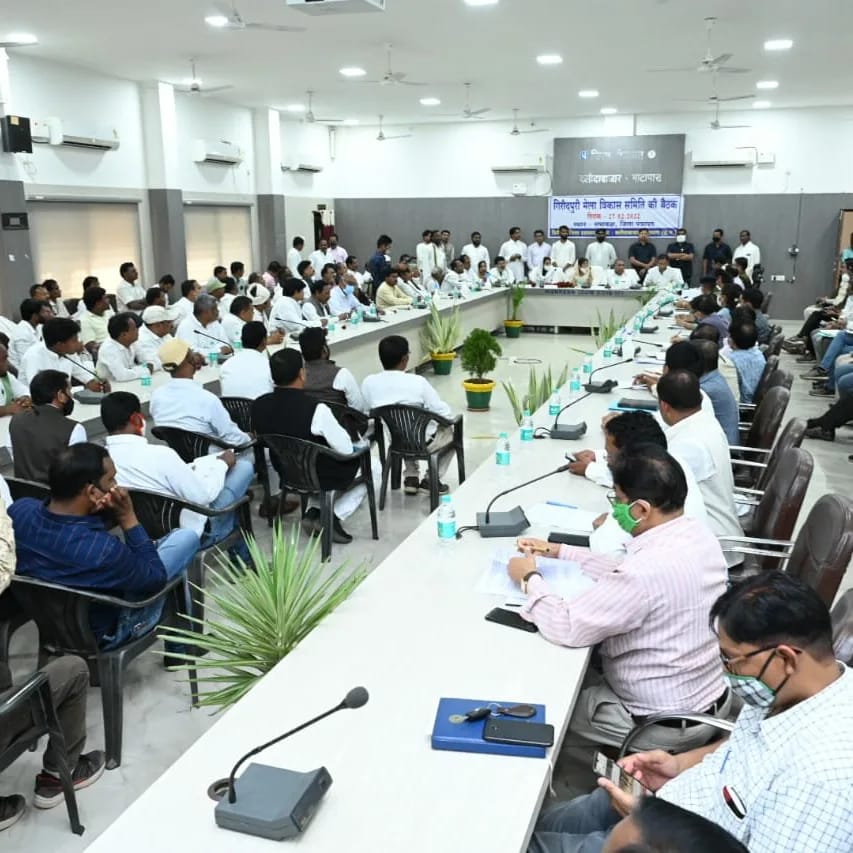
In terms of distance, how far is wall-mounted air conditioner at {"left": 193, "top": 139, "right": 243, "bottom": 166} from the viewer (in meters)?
11.3

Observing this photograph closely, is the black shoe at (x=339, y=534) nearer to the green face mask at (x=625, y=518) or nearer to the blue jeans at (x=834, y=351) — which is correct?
the green face mask at (x=625, y=518)

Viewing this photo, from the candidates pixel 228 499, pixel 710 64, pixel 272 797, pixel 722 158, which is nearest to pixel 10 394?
pixel 228 499

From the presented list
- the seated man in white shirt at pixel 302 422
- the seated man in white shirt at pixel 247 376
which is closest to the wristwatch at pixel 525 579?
the seated man in white shirt at pixel 302 422

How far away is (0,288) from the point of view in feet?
27.3

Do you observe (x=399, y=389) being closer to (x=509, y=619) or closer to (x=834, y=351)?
(x=509, y=619)

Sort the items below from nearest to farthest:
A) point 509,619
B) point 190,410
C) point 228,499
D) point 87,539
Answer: point 509,619, point 87,539, point 228,499, point 190,410

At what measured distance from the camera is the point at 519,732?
1617 mm

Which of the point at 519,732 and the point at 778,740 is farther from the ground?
the point at 778,740

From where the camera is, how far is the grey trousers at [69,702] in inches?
87.8

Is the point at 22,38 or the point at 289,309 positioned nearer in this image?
the point at 289,309

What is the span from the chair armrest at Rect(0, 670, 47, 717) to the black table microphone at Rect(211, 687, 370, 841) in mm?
725

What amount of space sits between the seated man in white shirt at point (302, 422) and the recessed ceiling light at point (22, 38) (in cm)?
566

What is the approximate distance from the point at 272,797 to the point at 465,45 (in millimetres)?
8014

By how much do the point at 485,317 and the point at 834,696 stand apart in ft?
32.1
